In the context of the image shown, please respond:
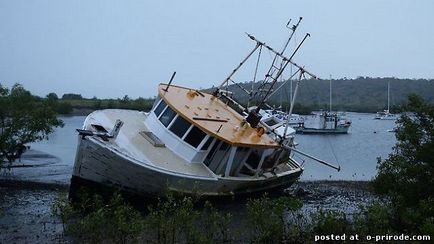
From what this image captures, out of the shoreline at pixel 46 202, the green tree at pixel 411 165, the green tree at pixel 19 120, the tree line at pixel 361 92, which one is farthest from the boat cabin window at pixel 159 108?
the tree line at pixel 361 92

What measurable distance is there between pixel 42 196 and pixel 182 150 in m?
5.88

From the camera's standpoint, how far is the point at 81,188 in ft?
48.6

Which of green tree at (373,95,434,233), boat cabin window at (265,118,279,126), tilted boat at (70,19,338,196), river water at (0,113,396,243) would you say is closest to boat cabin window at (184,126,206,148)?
tilted boat at (70,19,338,196)

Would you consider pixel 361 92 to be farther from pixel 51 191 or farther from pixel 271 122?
pixel 51 191

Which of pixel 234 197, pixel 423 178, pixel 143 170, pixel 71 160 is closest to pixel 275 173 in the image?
pixel 234 197

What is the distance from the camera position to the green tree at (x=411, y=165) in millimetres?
11641

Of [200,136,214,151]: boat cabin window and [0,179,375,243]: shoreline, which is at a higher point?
[200,136,214,151]: boat cabin window

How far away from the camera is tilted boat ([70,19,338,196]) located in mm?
14570

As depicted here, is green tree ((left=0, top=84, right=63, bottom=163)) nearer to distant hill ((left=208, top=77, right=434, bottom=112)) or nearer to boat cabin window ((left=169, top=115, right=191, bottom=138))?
boat cabin window ((left=169, top=115, right=191, bottom=138))

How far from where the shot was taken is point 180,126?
55.5 feet

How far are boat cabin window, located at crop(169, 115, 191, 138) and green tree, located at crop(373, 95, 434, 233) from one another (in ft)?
22.0

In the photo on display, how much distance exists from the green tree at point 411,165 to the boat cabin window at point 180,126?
671 centimetres

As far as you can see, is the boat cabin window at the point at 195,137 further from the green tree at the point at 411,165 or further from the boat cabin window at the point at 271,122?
the green tree at the point at 411,165

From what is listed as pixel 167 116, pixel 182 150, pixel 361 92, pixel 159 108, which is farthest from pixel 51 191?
pixel 361 92
